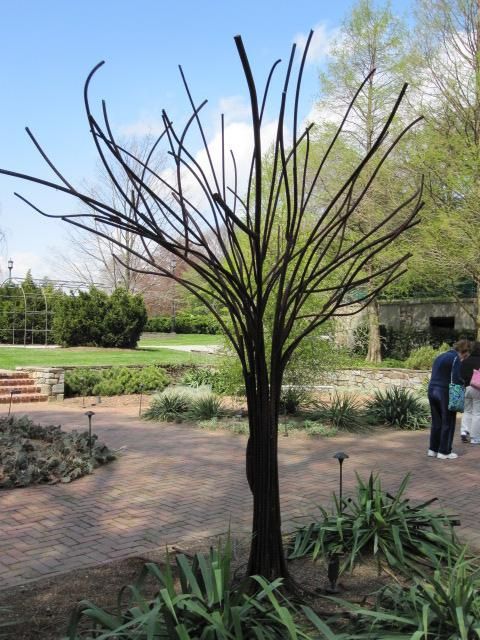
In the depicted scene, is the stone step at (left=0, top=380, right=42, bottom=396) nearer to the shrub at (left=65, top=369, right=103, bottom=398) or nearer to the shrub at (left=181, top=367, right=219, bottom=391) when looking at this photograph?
the shrub at (left=65, top=369, right=103, bottom=398)

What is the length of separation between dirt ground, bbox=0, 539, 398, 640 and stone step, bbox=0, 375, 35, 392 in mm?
10867

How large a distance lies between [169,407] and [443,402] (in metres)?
5.27

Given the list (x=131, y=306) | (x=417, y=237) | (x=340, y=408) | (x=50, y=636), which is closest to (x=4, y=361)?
(x=131, y=306)

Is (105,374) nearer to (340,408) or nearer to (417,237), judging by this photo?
(340,408)

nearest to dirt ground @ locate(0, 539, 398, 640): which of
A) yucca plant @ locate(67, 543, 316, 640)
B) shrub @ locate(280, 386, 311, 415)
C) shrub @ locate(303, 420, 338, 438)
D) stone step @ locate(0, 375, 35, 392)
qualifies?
yucca plant @ locate(67, 543, 316, 640)

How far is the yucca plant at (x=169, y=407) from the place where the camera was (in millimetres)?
10758

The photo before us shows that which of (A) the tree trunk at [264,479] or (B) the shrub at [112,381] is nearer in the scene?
(A) the tree trunk at [264,479]

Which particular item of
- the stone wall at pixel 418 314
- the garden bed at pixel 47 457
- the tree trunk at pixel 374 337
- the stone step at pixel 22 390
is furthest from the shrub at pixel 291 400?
the stone wall at pixel 418 314

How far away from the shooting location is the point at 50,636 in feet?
9.22

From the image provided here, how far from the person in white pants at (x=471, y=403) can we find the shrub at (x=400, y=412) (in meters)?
1.30

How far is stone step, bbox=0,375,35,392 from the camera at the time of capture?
45.3ft

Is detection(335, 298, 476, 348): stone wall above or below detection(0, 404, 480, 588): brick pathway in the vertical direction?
above

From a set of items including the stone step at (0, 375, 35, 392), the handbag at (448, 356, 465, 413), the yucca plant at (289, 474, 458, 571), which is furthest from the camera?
the stone step at (0, 375, 35, 392)

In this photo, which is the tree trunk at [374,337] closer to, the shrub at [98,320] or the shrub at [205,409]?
the shrub at [98,320]
